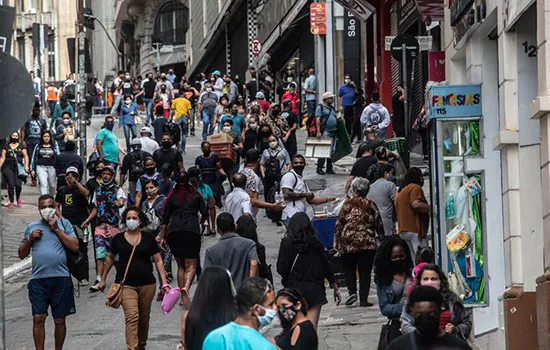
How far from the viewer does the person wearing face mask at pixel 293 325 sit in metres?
9.54

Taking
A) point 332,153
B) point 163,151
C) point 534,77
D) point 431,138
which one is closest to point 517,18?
point 534,77

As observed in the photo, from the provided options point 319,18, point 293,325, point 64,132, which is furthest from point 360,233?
point 319,18

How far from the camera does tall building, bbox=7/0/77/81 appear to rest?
90500mm

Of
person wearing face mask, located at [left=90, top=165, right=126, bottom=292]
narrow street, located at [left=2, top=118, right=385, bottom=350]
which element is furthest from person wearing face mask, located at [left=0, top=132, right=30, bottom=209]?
person wearing face mask, located at [left=90, top=165, right=126, bottom=292]

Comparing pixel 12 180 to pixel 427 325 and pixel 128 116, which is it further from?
pixel 427 325

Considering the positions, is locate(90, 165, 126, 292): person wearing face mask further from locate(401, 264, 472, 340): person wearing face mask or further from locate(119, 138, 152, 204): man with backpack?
locate(401, 264, 472, 340): person wearing face mask

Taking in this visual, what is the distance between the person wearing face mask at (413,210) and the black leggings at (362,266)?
532 mm

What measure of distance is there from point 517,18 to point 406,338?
5.10 metres

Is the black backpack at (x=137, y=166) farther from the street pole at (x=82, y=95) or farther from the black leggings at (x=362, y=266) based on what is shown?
the black leggings at (x=362, y=266)

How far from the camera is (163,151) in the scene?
22.4 metres

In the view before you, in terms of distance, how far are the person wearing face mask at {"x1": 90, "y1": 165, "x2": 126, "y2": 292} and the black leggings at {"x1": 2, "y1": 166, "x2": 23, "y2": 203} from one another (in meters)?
7.73

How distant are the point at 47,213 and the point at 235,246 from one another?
1.94 m

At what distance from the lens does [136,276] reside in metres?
13.5

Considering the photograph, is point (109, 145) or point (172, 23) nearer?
point (109, 145)
